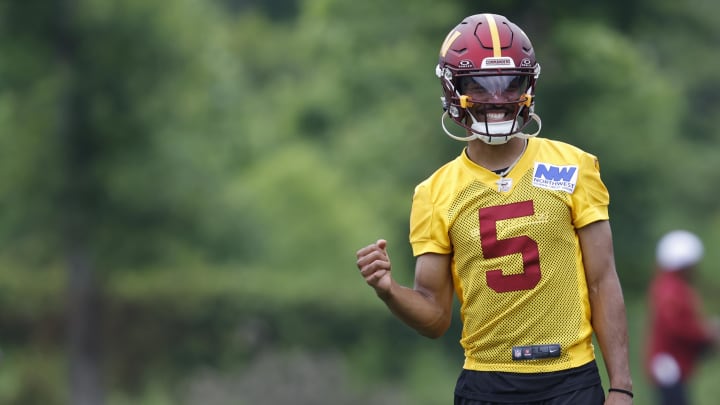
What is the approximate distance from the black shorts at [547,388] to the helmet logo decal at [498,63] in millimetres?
1201

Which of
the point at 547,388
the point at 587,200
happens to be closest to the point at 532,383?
the point at 547,388

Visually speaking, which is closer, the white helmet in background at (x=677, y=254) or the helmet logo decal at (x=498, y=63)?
the helmet logo decal at (x=498, y=63)

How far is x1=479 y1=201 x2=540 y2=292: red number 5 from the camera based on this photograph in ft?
16.4

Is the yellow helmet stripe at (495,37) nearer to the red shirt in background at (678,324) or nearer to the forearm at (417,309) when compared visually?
the forearm at (417,309)

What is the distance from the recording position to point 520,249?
5.00 metres

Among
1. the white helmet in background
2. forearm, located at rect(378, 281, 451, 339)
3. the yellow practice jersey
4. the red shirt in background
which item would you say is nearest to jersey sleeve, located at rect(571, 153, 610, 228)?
the yellow practice jersey

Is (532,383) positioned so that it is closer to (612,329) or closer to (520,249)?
(612,329)

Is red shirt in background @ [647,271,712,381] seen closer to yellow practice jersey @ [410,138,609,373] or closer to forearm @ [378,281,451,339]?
forearm @ [378,281,451,339]

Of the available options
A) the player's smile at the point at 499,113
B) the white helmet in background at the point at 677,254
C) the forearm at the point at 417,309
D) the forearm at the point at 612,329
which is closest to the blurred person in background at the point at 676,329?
the white helmet in background at the point at 677,254

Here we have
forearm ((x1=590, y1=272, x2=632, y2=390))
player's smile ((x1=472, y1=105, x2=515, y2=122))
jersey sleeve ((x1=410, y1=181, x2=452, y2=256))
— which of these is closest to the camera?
forearm ((x1=590, y1=272, x2=632, y2=390))

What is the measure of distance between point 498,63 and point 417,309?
40.8 inches

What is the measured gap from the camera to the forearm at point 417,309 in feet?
16.8

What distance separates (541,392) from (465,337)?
0.40 metres

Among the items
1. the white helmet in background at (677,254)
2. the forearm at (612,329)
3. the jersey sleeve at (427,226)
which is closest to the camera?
the forearm at (612,329)
